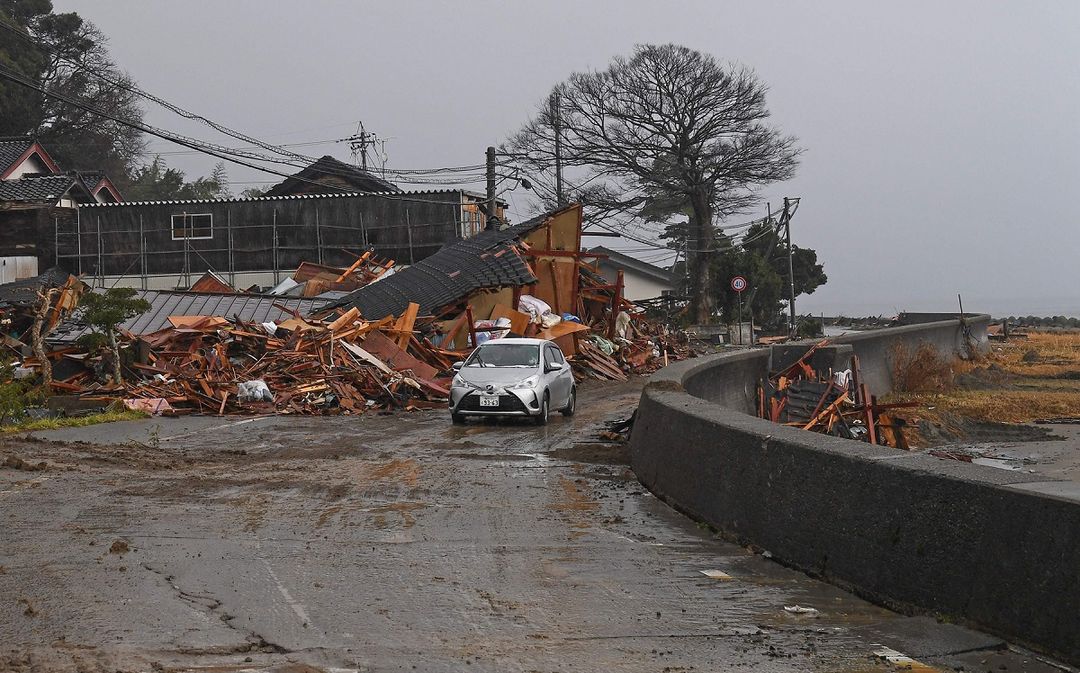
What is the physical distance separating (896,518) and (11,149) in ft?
178

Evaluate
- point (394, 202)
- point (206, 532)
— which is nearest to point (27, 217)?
point (394, 202)

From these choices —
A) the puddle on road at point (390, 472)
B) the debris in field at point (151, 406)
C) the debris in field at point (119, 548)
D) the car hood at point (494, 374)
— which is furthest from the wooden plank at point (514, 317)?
the debris in field at point (119, 548)

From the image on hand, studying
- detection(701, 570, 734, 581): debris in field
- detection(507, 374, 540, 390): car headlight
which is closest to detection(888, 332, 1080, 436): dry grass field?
detection(507, 374, 540, 390): car headlight

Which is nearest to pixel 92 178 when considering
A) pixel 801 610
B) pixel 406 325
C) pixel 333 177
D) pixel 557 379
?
pixel 333 177

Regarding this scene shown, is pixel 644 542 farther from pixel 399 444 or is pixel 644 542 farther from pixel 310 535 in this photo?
pixel 399 444

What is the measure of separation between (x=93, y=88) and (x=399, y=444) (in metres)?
61.3

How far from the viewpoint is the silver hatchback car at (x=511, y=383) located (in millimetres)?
19578

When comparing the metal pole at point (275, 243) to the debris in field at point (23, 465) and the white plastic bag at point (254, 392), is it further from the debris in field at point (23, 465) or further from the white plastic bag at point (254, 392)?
the debris in field at point (23, 465)

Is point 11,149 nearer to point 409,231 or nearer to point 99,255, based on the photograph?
point 99,255

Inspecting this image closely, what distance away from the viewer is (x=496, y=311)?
3077cm

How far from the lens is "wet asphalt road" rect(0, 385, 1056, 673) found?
18.8 ft

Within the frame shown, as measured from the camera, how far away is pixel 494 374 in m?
20.1

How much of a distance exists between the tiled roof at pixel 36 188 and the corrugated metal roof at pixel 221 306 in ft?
56.2

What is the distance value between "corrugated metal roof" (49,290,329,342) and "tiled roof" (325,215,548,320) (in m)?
1.81
